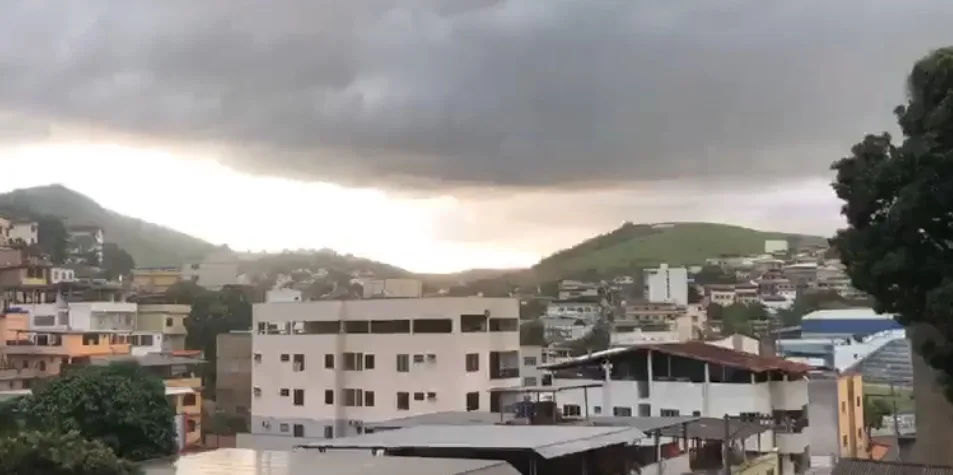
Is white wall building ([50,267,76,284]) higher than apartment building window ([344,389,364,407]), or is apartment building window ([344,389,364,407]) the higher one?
white wall building ([50,267,76,284])

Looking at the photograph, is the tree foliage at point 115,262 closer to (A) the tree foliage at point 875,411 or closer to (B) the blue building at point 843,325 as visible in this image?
(B) the blue building at point 843,325

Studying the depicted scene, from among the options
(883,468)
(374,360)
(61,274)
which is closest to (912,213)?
(883,468)

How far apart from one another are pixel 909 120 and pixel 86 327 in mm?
47743

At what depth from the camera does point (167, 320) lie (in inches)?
2359

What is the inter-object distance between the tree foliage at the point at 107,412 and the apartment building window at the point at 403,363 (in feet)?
28.8

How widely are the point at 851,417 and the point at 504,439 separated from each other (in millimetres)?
26293

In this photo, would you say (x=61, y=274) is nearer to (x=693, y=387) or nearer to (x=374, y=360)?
(x=374, y=360)

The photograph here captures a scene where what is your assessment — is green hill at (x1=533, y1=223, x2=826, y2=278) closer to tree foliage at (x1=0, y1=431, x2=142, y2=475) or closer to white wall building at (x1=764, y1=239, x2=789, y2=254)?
white wall building at (x1=764, y1=239, x2=789, y2=254)

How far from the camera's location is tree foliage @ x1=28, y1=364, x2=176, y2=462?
3184 centimetres

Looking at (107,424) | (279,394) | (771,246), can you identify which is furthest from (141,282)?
(771,246)

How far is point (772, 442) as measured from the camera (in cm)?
2920

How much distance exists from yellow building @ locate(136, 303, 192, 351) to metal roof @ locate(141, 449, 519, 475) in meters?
44.7

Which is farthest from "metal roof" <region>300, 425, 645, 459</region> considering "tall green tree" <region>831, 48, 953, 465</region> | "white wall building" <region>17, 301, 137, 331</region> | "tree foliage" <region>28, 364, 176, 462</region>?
"white wall building" <region>17, 301, 137, 331</region>

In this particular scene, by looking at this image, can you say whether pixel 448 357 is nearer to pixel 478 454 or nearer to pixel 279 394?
pixel 279 394
